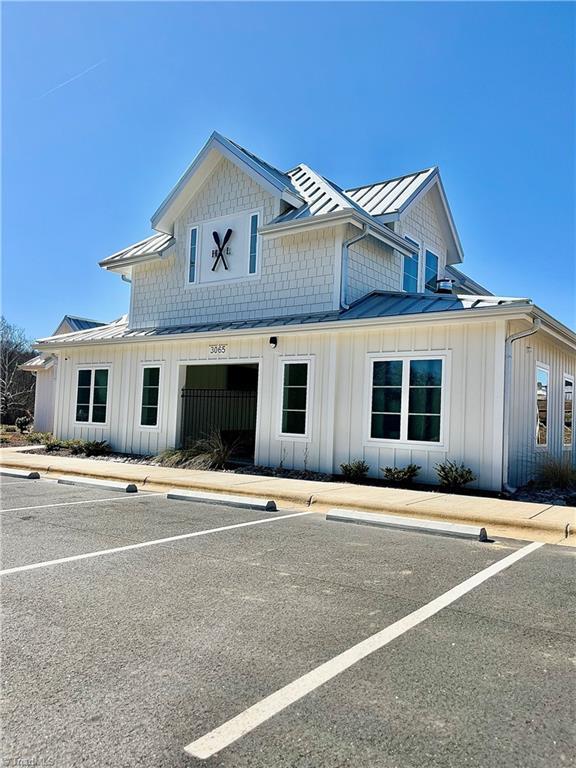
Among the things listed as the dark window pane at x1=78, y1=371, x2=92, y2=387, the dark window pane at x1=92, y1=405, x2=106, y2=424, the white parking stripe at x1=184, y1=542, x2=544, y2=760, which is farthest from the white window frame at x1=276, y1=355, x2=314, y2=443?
the white parking stripe at x1=184, y1=542, x2=544, y2=760

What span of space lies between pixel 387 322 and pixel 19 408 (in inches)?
1134

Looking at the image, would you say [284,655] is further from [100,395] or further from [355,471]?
[100,395]

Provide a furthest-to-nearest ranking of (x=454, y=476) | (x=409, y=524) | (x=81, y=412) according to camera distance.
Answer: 1. (x=81, y=412)
2. (x=454, y=476)
3. (x=409, y=524)

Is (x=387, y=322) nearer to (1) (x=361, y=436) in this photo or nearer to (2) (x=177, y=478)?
(1) (x=361, y=436)

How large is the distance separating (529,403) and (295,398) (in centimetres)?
506

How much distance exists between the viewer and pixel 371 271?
14.9 metres

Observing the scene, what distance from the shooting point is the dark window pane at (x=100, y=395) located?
17.6 metres

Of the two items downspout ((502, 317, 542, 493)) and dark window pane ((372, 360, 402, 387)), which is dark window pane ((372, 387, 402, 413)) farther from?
downspout ((502, 317, 542, 493))

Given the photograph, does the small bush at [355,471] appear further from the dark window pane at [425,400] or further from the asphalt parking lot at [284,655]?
the asphalt parking lot at [284,655]

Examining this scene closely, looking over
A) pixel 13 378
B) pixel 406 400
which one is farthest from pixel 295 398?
pixel 13 378

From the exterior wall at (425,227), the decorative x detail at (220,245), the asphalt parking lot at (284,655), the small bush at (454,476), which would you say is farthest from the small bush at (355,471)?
→ the exterior wall at (425,227)

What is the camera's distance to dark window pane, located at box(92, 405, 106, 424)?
17625mm

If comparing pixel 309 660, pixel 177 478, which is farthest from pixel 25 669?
pixel 177 478

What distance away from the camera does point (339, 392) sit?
41.3 ft
